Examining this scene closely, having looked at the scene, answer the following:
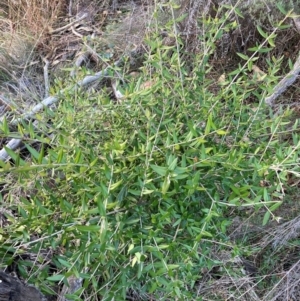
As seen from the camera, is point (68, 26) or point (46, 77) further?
point (68, 26)

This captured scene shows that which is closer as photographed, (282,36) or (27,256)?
(27,256)

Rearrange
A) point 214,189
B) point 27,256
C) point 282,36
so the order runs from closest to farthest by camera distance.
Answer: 1. point 214,189
2. point 27,256
3. point 282,36

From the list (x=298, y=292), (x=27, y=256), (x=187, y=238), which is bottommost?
(x=298, y=292)

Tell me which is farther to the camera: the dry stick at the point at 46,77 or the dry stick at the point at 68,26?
the dry stick at the point at 68,26

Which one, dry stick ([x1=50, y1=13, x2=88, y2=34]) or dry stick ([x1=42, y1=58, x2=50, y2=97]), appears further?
dry stick ([x1=50, y1=13, x2=88, y2=34])

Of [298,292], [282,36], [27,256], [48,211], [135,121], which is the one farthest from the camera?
[282,36]

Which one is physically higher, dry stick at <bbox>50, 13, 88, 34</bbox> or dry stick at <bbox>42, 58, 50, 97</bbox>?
dry stick at <bbox>50, 13, 88, 34</bbox>

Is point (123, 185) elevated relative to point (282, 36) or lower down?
elevated

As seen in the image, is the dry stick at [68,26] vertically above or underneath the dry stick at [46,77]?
above

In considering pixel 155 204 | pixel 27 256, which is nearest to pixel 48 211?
pixel 155 204

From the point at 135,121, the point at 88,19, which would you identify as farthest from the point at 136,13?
the point at 135,121

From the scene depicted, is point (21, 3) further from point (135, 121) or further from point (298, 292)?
point (298, 292)

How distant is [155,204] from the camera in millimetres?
1231

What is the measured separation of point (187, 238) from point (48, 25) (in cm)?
230
